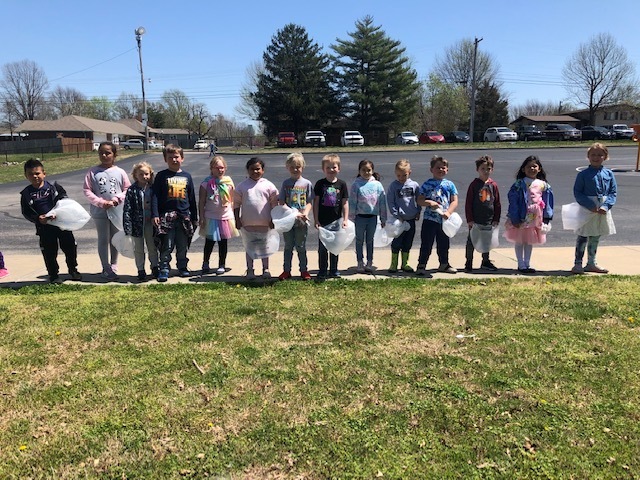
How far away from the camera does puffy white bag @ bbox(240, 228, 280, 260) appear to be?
569cm

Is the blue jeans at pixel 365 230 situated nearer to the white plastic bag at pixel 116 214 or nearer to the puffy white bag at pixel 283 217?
the puffy white bag at pixel 283 217

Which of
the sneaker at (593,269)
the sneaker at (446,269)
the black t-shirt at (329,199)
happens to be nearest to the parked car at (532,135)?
the sneaker at (593,269)

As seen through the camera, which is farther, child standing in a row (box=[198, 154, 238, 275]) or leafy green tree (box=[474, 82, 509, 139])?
leafy green tree (box=[474, 82, 509, 139])

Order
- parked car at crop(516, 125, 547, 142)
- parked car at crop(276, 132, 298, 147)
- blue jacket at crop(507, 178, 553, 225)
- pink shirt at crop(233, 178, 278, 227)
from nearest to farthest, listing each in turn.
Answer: pink shirt at crop(233, 178, 278, 227) → blue jacket at crop(507, 178, 553, 225) → parked car at crop(516, 125, 547, 142) → parked car at crop(276, 132, 298, 147)

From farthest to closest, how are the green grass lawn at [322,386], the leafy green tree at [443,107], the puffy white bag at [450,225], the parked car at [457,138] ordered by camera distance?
the leafy green tree at [443,107] < the parked car at [457,138] < the puffy white bag at [450,225] < the green grass lawn at [322,386]

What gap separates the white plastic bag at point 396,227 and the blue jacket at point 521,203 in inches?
53.0

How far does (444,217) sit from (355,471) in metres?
3.97

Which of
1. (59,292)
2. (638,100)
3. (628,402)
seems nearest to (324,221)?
(59,292)

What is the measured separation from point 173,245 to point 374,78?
172 ft

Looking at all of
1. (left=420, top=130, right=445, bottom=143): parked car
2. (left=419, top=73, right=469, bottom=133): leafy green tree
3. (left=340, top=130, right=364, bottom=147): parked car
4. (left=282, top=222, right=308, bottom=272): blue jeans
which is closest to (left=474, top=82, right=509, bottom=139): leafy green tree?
(left=419, top=73, right=469, bottom=133): leafy green tree

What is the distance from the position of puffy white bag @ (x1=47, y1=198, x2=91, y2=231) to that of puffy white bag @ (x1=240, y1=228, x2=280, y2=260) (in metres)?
1.85

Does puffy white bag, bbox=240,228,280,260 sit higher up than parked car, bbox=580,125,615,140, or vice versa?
parked car, bbox=580,125,615,140

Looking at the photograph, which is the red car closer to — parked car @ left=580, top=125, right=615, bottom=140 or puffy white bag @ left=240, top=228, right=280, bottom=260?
parked car @ left=580, top=125, right=615, bottom=140

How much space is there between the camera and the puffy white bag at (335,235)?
5.57 m
